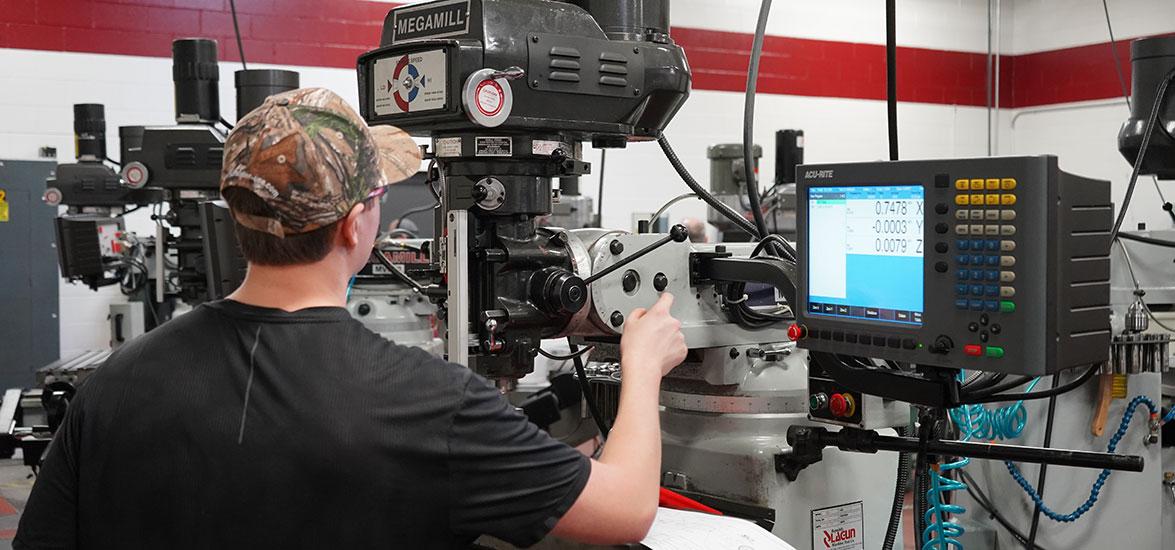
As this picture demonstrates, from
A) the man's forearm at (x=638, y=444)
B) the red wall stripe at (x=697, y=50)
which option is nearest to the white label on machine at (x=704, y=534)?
the man's forearm at (x=638, y=444)

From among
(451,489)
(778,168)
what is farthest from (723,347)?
(778,168)

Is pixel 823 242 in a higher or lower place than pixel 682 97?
lower

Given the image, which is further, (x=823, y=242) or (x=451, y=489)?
(x=823, y=242)

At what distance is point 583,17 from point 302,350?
794mm

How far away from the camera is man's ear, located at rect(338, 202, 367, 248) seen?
3.75ft

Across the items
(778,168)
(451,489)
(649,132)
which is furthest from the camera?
(778,168)

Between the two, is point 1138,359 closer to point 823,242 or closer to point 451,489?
point 823,242

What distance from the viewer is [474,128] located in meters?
1.62

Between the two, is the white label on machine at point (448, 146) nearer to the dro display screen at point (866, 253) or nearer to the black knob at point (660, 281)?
the black knob at point (660, 281)

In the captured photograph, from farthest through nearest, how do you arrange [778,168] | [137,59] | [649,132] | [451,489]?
1. [137,59]
2. [778,168]
3. [649,132]
4. [451,489]

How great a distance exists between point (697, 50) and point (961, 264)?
601 centimetres

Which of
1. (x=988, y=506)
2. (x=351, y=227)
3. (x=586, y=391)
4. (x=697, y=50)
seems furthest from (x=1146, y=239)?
(x=697, y=50)

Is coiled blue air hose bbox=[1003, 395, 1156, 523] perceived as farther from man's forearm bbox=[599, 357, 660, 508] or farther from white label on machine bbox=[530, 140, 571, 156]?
man's forearm bbox=[599, 357, 660, 508]

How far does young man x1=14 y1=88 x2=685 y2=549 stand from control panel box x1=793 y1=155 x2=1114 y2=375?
0.56 m
